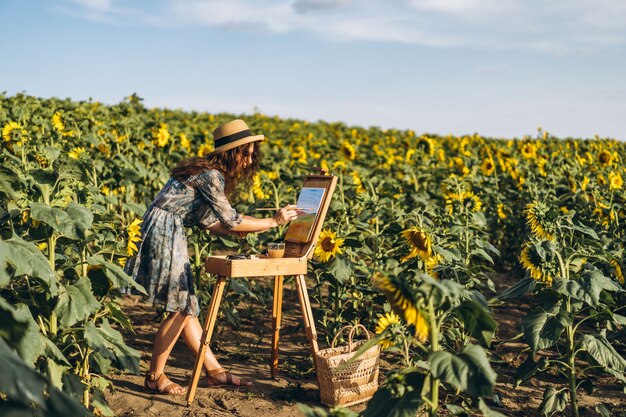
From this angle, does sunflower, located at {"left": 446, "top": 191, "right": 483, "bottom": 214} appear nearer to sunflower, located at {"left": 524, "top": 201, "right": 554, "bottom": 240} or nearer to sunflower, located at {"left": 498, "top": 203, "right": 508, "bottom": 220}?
sunflower, located at {"left": 524, "top": 201, "right": 554, "bottom": 240}

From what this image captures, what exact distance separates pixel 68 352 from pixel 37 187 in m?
1.07

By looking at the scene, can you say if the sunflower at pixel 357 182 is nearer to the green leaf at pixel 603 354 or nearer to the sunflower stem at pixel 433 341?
the green leaf at pixel 603 354

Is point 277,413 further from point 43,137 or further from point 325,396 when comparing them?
point 43,137

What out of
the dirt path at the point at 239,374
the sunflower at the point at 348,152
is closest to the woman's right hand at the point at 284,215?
the dirt path at the point at 239,374

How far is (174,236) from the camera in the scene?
475 centimetres

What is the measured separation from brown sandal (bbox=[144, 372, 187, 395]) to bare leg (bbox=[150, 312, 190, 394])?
2 cm

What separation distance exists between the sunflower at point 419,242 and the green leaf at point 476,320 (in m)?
1.63

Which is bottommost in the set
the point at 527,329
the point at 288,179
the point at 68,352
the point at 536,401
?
the point at 536,401

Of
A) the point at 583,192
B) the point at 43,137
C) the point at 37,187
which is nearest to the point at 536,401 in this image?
the point at 37,187

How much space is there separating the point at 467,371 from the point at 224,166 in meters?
Result: 2.58

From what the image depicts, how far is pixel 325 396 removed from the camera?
15.1 feet

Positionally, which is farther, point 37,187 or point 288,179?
point 288,179

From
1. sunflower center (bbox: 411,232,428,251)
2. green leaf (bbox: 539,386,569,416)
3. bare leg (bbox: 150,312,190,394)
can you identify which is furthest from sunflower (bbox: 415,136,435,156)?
green leaf (bbox: 539,386,569,416)

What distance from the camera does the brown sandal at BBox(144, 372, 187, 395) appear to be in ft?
15.6
